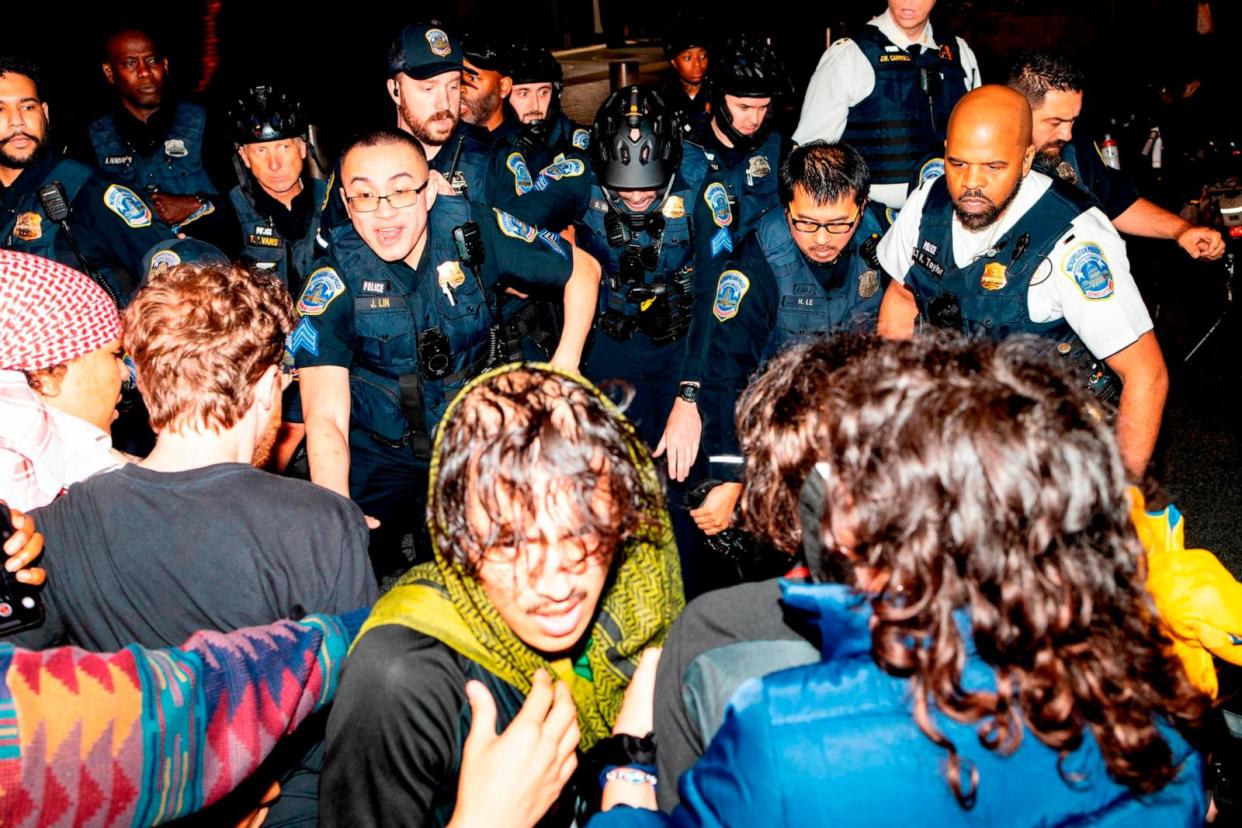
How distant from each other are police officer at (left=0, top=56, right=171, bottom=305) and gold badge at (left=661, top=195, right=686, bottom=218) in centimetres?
257

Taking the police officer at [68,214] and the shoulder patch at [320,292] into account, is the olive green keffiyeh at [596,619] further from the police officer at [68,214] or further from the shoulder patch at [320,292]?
the police officer at [68,214]

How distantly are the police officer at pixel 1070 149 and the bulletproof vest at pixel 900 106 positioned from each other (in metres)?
0.84

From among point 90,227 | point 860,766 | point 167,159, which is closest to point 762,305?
point 860,766

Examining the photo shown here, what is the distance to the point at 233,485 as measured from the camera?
1760 mm

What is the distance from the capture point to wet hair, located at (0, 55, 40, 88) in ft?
14.2

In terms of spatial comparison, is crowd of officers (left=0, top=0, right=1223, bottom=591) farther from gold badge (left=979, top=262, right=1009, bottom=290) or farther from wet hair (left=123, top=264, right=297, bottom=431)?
wet hair (left=123, top=264, right=297, bottom=431)

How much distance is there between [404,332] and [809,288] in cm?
167

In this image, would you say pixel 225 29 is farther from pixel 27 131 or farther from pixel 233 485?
pixel 233 485

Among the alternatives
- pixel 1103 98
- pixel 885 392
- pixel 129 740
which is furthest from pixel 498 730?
pixel 1103 98

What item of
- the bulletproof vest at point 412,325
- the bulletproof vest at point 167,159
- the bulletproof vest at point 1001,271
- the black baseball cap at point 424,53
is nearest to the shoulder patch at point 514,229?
the bulletproof vest at point 412,325

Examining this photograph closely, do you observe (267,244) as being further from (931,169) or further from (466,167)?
(931,169)

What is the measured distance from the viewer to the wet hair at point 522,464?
1.39 metres

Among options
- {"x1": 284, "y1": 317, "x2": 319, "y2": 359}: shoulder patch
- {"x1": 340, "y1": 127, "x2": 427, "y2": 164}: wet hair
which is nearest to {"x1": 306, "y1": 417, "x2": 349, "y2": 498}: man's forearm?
{"x1": 284, "y1": 317, "x2": 319, "y2": 359}: shoulder patch

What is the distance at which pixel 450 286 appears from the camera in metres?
3.25
